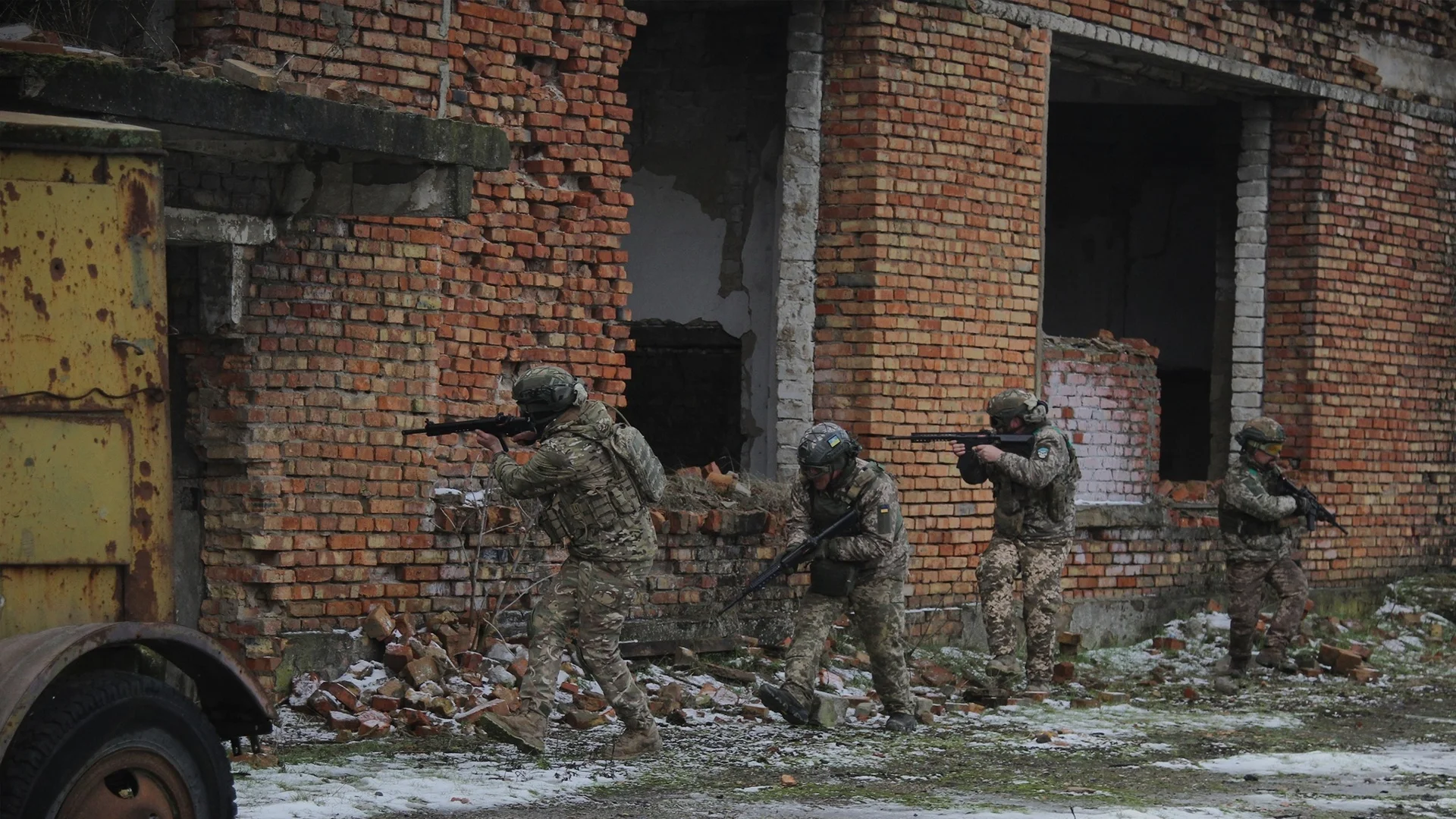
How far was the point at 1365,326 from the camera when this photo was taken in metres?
13.8

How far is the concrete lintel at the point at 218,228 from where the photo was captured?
783 centimetres

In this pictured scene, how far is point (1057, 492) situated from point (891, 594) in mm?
1745

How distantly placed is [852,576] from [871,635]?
0.33 meters

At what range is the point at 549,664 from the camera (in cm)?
771

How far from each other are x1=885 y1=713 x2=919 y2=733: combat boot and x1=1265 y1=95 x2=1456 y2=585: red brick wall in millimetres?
5758

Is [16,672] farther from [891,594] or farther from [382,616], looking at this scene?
[891,594]

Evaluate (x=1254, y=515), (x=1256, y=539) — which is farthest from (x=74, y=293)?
(x=1256, y=539)

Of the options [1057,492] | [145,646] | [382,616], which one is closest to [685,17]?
[1057,492]

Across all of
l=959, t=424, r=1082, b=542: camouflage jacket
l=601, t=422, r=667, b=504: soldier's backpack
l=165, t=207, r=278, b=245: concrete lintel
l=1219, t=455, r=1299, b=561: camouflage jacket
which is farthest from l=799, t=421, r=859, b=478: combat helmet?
l=1219, t=455, r=1299, b=561: camouflage jacket

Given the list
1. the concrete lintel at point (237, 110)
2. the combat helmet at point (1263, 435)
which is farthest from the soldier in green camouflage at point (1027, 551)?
the concrete lintel at point (237, 110)

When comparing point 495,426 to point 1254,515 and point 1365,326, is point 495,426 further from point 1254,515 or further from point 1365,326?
point 1365,326

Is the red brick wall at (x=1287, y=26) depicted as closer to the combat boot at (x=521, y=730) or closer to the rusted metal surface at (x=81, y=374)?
the combat boot at (x=521, y=730)

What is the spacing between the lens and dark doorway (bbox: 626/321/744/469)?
1209 centimetres

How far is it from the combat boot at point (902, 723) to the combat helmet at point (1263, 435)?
3.60m
